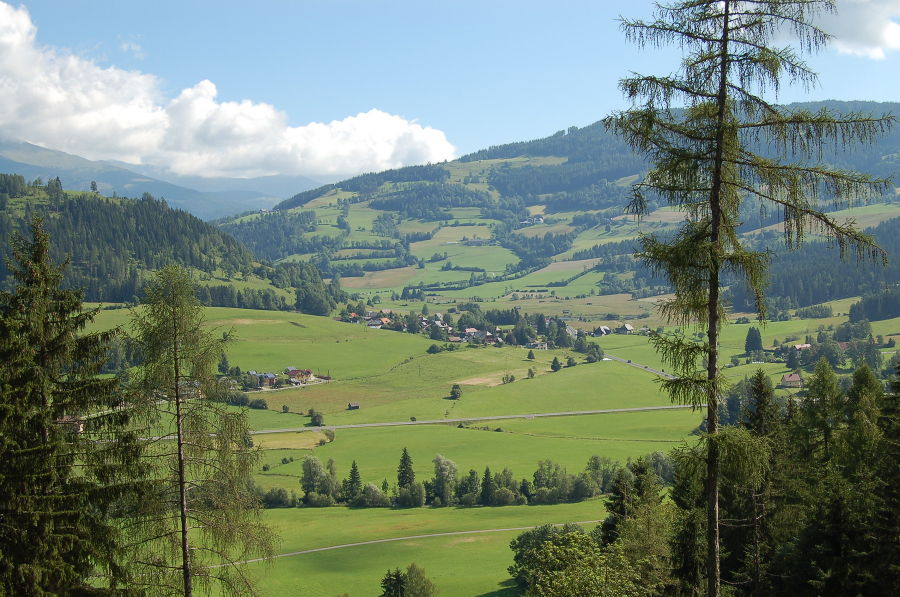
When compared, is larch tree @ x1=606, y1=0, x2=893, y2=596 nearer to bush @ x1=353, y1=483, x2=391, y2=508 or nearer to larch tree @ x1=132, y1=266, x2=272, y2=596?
larch tree @ x1=132, y1=266, x2=272, y2=596

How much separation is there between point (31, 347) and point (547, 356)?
539 ft

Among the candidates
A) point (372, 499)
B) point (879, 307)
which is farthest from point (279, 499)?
point (879, 307)

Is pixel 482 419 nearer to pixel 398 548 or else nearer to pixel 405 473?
pixel 405 473

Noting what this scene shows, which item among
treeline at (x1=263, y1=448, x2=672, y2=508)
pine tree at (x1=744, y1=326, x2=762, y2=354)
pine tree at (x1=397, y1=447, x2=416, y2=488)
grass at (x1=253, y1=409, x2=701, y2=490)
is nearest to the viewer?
treeline at (x1=263, y1=448, x2=672, y2=508)

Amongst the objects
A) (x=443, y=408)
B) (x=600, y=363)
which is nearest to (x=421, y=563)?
(x=443, y=408)

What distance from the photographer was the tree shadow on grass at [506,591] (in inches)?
2277

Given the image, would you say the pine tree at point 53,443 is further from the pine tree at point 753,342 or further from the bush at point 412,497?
the pine tree at point 753,342

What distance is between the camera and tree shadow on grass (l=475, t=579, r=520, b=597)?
57.8 meters

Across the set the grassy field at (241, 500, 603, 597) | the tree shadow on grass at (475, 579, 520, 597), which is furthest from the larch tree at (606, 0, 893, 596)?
the tree shadow on grass at (475, 579, 520, 597)

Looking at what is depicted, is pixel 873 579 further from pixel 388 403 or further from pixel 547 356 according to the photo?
pixel 547 356

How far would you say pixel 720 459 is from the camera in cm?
1387

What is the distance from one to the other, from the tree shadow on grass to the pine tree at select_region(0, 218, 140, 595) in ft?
143

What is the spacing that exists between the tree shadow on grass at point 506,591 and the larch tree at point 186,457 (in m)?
43.0

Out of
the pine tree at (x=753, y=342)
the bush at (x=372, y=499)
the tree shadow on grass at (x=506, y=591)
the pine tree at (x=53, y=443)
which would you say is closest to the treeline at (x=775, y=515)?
the pine tree at (x=53, y=443)
